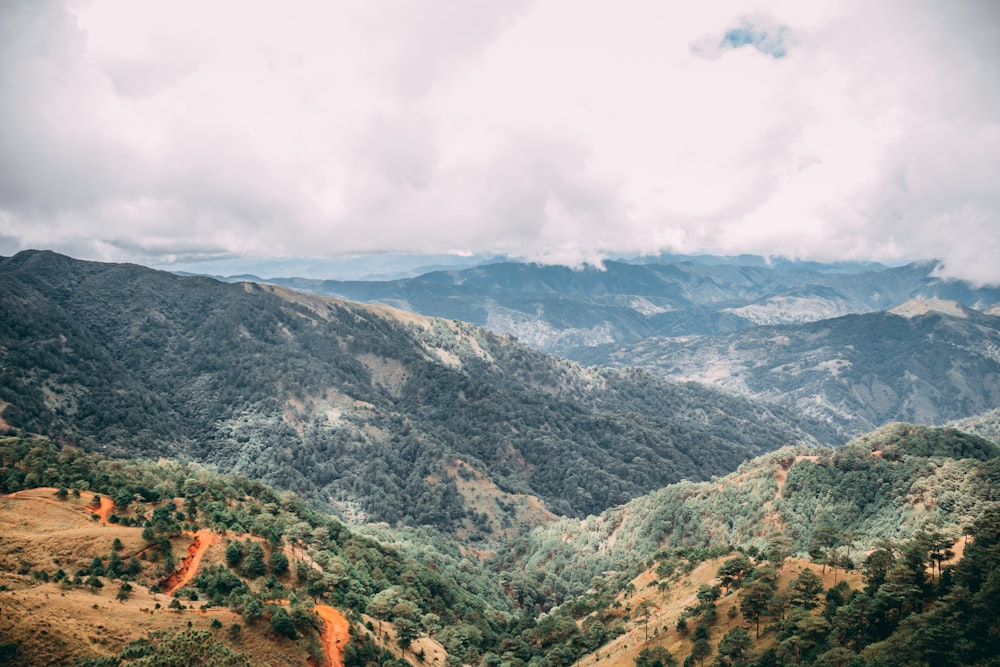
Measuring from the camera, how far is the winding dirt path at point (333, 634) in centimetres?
7200

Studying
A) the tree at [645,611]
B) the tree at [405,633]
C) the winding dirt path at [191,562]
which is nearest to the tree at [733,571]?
the tree at [645,611]

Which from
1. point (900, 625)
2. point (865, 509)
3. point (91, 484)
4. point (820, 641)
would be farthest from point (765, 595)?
point (91, 484)

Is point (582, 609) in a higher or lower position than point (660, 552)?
lower

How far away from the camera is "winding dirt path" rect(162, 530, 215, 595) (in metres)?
75.1

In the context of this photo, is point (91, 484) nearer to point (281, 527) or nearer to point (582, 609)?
point (281, 527)

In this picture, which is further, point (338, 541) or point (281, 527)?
Answer: point (338, 541)

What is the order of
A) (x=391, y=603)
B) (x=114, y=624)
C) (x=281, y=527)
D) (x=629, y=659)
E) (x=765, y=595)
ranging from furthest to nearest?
(x=281, y=527) < (x=391, y=603) < (x=629, y=659) < (x=765, y=595) < (x=114, y=624)

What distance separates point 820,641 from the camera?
63.4m

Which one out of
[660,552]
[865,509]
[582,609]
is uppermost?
[865,509]

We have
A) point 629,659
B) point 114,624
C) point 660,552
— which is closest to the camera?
point 114,624

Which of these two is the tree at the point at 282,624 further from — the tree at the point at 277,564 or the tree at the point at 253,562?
the tree at the point at 277,564

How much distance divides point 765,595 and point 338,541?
85.5 m

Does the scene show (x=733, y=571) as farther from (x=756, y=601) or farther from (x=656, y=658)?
(x=656, y=658)

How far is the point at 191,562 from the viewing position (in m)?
79.0
